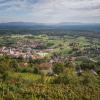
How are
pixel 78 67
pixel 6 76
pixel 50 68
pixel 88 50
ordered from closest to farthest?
pixel 6 76 < pixel 50 68 < pixel 78 67 < pixel 88 50

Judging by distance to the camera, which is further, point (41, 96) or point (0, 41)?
point (0, 41)

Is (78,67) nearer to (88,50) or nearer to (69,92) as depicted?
(69,92)

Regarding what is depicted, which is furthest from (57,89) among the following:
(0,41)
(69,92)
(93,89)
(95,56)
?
(0,41)

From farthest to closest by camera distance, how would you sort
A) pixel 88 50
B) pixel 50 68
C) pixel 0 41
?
pixel 0 41 → pixel 88 50 → pixel 50 68

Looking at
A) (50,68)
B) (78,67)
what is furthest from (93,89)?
(78,67)

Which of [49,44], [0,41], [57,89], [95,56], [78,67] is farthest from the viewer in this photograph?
[0,41]

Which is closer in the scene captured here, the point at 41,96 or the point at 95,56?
the point at 41,96

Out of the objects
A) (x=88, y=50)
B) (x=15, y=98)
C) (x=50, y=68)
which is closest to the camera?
(x=15, y=98)

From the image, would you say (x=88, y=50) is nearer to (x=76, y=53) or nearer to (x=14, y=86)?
(x=76, y=53)

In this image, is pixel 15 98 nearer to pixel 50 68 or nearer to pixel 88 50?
pixel 50 68
